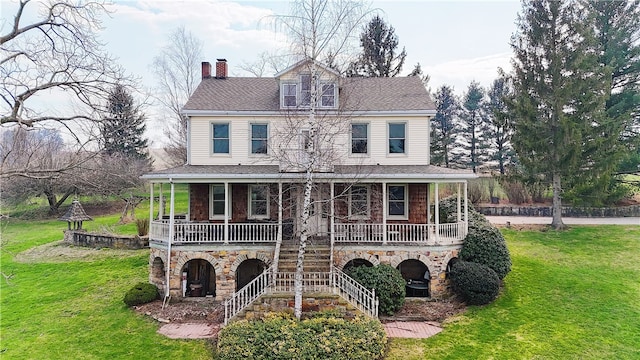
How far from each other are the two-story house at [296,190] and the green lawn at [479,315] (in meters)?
2.59

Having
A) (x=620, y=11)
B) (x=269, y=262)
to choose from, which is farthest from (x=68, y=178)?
(x=620, y=11)

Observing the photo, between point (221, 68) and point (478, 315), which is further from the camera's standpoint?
point (221, 68)

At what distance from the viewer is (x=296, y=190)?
16.2 meters

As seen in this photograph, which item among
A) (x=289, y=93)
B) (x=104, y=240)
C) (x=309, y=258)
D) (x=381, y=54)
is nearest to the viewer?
(x=309, y=258)

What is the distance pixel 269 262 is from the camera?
48.4ft

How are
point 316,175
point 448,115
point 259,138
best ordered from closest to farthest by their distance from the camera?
point 316,175, point 259,138, point 448,115

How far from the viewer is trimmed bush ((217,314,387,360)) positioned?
1013 centimetres

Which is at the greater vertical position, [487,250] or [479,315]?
[487,250]

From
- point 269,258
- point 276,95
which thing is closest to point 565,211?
point 276,95

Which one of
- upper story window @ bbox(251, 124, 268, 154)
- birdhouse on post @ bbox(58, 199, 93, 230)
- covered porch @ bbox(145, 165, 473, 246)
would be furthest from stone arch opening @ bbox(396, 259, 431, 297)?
birdhouse on post @ bbox(58, 199, 93, 230)

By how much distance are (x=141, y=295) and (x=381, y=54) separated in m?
26.4

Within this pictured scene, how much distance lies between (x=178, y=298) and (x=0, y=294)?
801 cm

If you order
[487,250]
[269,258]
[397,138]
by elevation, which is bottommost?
[269,258]

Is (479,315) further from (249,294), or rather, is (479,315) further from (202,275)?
(202,275)
